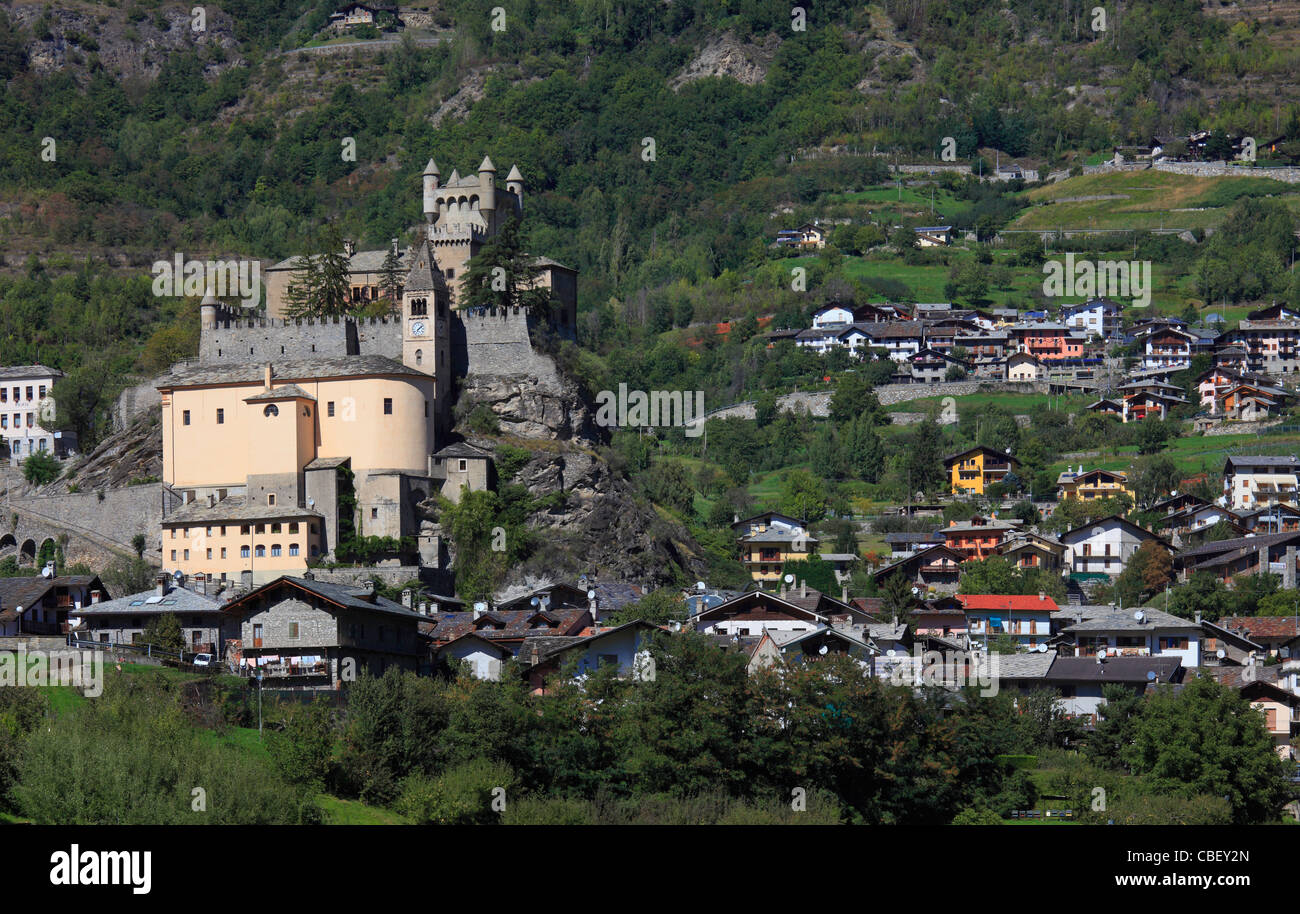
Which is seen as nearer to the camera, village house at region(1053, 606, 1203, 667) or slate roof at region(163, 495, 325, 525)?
slate roof at region(163, 495, 325, 525)

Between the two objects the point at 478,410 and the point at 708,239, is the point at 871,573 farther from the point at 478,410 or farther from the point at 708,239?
the point at 708,239

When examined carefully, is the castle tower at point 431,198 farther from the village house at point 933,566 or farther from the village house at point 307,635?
the village house at point 307,635

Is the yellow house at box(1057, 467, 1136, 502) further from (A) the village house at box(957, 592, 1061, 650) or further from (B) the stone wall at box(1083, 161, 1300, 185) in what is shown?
(B) the stone wall at box(1083, 161, 1300, 185)

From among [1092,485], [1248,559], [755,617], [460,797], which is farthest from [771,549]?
[460,797]

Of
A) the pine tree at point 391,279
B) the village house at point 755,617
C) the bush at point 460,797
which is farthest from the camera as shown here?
the pine tree at point 391,279

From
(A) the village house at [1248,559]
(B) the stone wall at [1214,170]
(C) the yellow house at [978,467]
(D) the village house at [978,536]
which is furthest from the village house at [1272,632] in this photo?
(B) the stone wall at [1214,170]

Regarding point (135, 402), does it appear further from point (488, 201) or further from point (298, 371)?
point (488, 201)

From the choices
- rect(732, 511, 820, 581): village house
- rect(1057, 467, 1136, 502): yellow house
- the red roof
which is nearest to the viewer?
the red roof

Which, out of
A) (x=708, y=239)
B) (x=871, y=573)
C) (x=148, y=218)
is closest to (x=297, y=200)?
(x=148, y=218)

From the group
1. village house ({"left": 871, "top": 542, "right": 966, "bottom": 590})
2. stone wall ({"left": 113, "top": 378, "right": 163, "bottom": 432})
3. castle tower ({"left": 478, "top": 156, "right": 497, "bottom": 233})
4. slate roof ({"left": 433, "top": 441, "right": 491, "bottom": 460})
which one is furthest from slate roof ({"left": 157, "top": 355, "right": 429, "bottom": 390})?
village house ({"left": 871, "top": 542, "right": 966, "bottom": 590})
